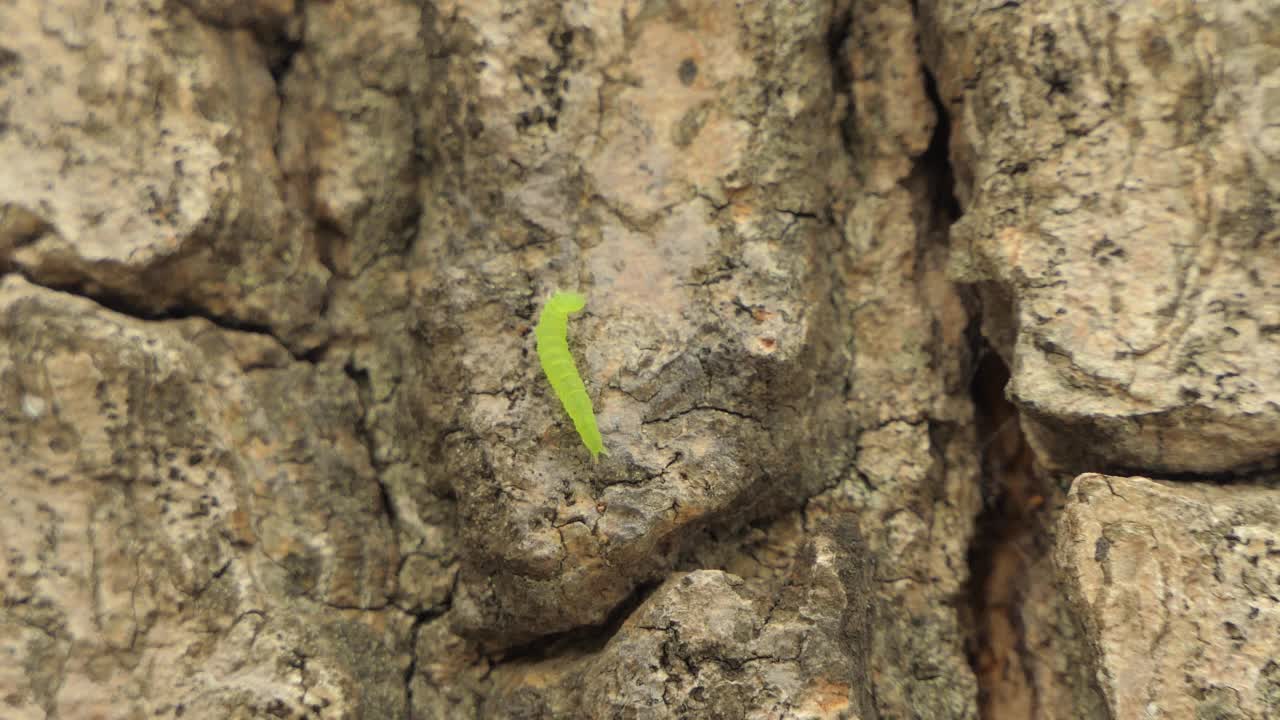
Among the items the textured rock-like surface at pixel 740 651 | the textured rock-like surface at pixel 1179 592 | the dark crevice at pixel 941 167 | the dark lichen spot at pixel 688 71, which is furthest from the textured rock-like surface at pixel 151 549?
the dark crevice at pixel 941 167

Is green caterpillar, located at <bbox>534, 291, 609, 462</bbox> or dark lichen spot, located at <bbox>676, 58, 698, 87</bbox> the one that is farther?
dark lichen spot, located at <bbox>676, 58, 698, 87</bbox>

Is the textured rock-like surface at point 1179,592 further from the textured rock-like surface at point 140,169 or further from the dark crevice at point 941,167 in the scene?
the textured rock-like surface at point 140,169

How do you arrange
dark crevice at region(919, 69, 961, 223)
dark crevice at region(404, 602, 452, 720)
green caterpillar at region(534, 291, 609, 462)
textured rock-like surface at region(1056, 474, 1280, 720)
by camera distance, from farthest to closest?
dark crevice at region(919, 69, 961, 223)
dark crevice at region(404, 602, 452, 720)
green caterpillar at region(534, 291, 609, 462)
textured rock-like surface at region(1056, 474, 1280, 720)

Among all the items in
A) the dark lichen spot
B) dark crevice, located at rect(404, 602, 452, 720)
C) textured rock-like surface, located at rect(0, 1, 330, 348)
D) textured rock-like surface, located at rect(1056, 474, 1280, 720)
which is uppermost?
the dark lichen spot

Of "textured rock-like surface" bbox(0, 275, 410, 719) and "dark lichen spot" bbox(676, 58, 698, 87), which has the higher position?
"dark lichen spot" bbox(676, 58, 698, 87)

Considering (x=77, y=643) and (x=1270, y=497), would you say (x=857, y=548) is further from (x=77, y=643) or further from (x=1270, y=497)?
(x=77, y=643)

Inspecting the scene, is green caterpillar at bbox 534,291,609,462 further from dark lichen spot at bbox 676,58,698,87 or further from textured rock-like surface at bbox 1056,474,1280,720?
textured rock-like surface at bbox 1056,474,1280,720

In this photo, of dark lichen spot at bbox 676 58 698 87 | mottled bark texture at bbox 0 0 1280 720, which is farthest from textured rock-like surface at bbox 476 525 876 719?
dark lichen spot at bbox 676 58 698 87
